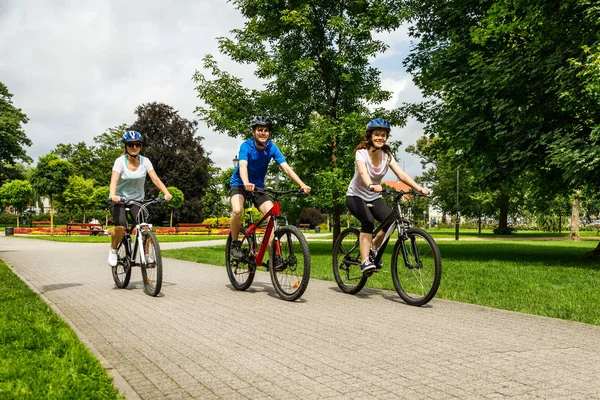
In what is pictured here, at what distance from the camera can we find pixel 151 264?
23.9 ft

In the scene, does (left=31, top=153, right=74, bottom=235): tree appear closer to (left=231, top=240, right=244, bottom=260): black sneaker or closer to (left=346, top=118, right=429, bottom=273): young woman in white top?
(left=231, top=240, right=244, bottom=260): black sneaker

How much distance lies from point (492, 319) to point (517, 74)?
9835 millimetres

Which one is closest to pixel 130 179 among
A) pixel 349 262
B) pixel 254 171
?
pixel 254 171

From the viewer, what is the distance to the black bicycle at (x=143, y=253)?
7176 mm

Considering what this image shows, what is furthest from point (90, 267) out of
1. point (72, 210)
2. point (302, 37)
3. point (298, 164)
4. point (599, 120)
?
point (72, 210)

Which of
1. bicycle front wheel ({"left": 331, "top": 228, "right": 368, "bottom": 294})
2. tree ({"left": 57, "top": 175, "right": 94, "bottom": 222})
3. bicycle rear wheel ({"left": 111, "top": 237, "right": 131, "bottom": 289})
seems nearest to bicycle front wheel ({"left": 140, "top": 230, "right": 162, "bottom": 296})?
bicycle rear wheel ({"left": 111, "top": 237, "right": 131, "bottom": 289})

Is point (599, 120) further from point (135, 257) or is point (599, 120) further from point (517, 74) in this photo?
point (135, 257)

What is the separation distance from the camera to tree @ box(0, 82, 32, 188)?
6322 cm

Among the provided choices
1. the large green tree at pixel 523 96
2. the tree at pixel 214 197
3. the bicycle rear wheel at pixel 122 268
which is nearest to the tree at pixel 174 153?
the tree at pixel 214 197

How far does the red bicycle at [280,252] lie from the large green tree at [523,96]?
8031 mm

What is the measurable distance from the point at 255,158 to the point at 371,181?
4.93ft

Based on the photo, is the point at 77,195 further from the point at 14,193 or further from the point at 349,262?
the point at 349,262

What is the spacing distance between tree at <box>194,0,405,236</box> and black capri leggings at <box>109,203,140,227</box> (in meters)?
9.63

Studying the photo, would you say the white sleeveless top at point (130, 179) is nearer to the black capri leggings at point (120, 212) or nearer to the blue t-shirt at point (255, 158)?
the black capri leggings at point (120, 212)
